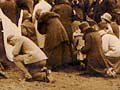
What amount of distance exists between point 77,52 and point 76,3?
1.93 m

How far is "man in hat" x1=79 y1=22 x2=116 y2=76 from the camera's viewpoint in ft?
43.1

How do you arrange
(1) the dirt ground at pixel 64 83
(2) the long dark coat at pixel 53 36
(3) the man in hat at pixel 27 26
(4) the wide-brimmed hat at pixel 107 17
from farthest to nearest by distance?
(4) the wide-brimmed hat at pixel 107 17, (3) the man in hat at pixel 27 26, (2) the long dark coat at pixel 53 36, (1) the dirt ground at pixel 64 83

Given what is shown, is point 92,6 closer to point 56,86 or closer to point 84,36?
point 84,36

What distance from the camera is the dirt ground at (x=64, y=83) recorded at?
11.8m

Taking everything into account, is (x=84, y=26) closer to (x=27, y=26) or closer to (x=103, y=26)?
(x=103, y=26)

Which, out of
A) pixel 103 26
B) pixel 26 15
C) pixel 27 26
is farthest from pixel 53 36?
pixel 103 26

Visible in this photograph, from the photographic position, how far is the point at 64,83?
488 inches

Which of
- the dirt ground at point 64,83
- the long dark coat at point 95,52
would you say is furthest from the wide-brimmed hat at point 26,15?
the long dark coat at point 95,52

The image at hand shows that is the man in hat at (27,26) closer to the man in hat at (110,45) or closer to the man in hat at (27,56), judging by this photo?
the man in hat at (27,56)

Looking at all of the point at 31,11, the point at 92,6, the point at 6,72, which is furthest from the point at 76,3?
the point at 6,72

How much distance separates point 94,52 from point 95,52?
26 millimetres

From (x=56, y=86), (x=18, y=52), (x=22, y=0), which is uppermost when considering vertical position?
(x=22, y=0)

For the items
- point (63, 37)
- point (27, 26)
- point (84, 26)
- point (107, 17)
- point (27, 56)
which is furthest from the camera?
point (107, 17)

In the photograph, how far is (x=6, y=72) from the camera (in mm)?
13250
